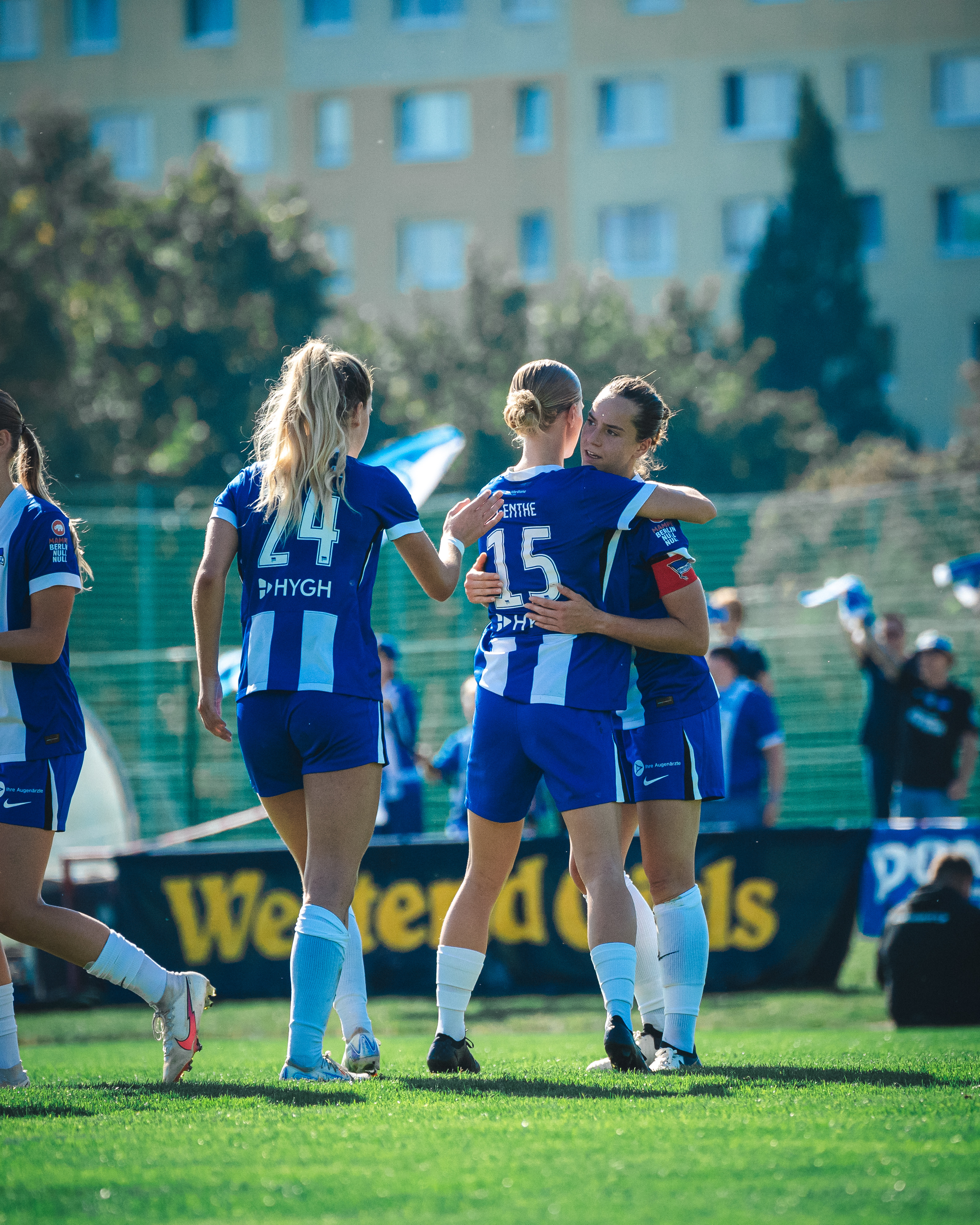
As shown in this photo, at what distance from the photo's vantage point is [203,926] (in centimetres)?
941

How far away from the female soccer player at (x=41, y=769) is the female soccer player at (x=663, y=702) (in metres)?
1.25

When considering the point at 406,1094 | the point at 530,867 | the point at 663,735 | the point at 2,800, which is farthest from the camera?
the point at 530,867

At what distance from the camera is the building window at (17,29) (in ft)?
137

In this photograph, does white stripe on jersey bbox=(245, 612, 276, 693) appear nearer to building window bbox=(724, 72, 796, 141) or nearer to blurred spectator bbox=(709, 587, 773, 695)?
blurred spectator bbox=(709, 587, 773, 695)

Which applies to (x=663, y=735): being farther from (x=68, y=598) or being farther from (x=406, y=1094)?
(x=68, y=598)

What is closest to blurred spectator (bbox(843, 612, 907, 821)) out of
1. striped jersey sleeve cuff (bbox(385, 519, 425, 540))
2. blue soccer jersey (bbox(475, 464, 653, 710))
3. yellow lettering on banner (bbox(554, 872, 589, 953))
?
yellow lettering on banner (bbox(554, 872, 589, 953))

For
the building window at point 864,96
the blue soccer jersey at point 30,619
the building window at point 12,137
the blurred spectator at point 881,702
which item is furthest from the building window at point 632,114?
the blue soccer jersey at point 30,619

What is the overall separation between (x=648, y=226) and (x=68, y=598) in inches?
1498

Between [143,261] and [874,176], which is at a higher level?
[874,176]

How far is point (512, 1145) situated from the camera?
10.8ft

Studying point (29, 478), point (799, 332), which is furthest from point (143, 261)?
point (29, 478)

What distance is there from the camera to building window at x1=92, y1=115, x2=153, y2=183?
4144cm

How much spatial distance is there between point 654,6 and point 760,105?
381 centimetres

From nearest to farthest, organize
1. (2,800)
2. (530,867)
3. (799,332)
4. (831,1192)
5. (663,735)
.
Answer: (831,1192) → (2,800) → (663,735) → (530,867) → (799,332)
